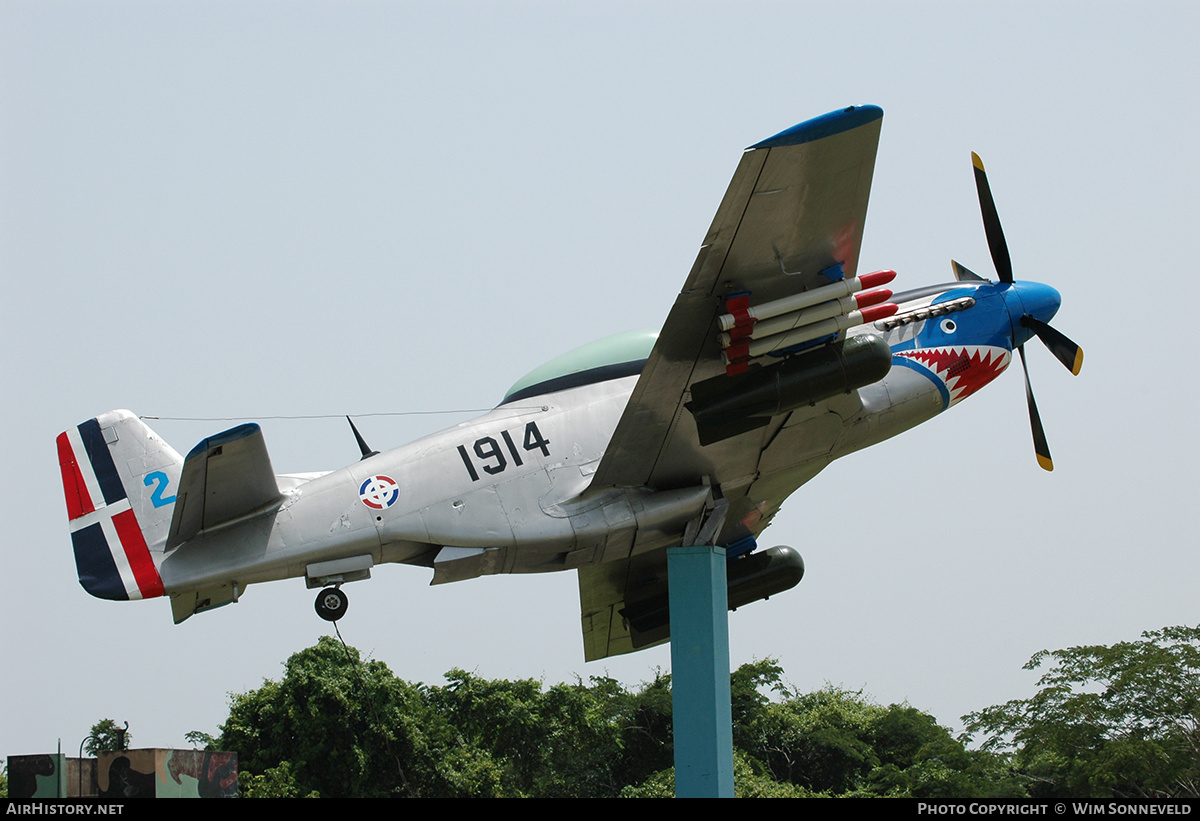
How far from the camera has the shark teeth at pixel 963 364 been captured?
62.9 feet

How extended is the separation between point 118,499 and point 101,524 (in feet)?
1.47

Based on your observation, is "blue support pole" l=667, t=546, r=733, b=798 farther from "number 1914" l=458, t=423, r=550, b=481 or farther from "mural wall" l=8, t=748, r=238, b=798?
"mural wall" l=8, t=748, r=238, b=798

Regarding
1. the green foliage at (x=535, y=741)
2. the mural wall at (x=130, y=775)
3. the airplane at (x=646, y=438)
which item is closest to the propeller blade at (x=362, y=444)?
the airplane at (x=646, y=438)

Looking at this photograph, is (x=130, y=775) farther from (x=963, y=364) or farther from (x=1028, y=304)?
(x=1028, y=304)

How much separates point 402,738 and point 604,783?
28.4 feet

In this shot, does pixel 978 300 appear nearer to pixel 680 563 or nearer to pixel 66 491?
pixel 680 563

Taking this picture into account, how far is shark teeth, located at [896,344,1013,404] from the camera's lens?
19.2m

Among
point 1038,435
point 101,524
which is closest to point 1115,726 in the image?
point 1038,435

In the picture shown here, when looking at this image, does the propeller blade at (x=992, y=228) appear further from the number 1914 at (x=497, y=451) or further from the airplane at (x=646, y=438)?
the number 1914 at (x=497, y=451)

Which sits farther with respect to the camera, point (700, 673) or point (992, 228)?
point (992, 228)

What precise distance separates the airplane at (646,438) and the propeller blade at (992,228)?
5 cm

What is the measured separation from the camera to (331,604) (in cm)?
1705

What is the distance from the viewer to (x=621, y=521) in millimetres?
17812
